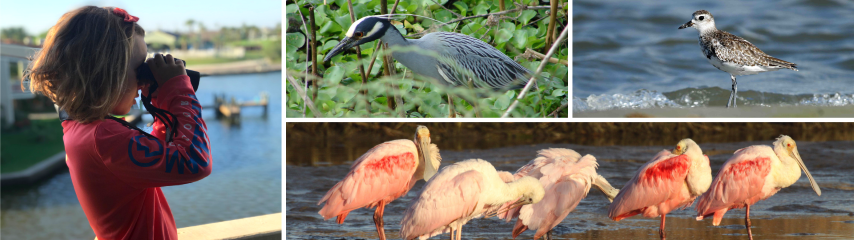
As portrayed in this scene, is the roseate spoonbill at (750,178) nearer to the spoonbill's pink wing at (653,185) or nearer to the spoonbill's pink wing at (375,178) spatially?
the spoonbill's pink wing at (653,185)

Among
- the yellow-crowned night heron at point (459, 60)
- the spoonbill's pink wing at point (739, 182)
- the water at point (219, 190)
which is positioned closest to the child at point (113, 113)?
the yellow-crowned night heron at point (459, 60)

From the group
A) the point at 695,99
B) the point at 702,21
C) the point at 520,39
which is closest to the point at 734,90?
the point at 695,99

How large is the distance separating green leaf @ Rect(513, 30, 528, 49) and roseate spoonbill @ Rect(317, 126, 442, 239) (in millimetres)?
469

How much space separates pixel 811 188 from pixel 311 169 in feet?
6.74

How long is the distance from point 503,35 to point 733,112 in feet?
2.82

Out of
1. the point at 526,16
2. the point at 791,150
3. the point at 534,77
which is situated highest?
the point at 526,16

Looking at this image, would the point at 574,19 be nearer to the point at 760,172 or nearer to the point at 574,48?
the point at 574,48

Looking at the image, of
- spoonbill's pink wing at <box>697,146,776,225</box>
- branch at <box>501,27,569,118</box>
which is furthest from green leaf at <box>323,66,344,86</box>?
spoonbill's pink wing at <box>697,146,776,225</box>

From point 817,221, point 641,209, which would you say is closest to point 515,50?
point 641,209

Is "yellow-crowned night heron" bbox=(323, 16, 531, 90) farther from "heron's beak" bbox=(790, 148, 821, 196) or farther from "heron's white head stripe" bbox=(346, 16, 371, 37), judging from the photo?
"heron's beak" bbox=(790, 148, 821, 196)

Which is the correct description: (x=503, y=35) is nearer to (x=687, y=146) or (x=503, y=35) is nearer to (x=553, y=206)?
(x=553, y=206)

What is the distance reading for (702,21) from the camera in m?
1.93

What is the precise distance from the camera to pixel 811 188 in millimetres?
2273

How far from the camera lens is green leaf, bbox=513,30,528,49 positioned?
1.96 meters
